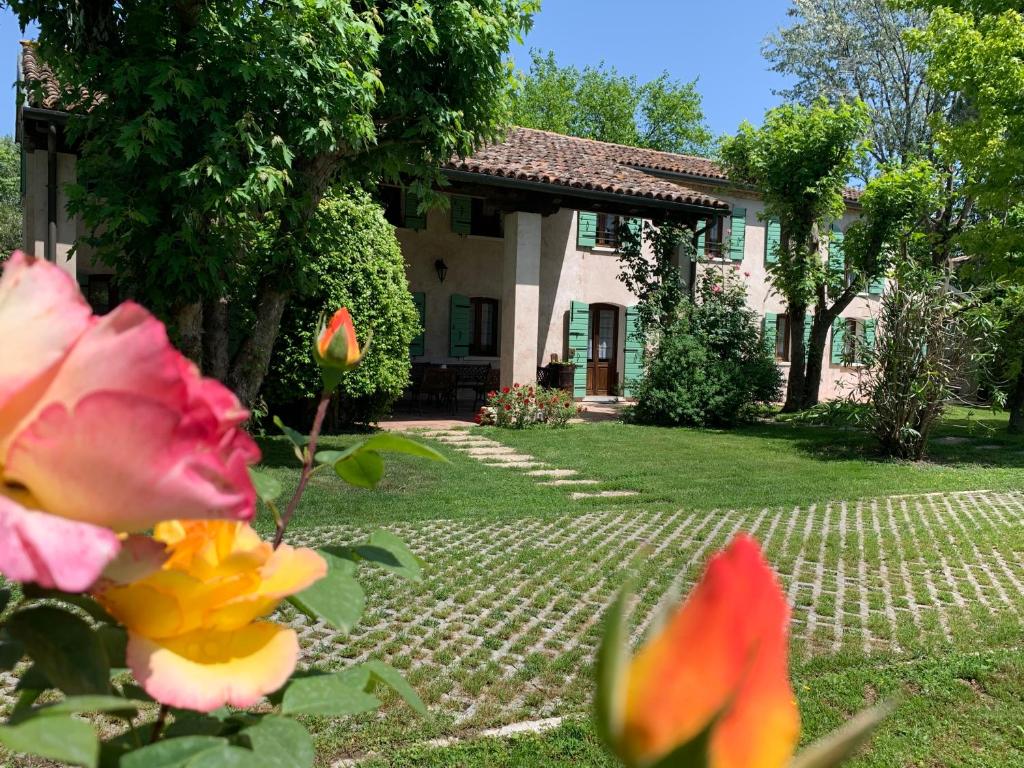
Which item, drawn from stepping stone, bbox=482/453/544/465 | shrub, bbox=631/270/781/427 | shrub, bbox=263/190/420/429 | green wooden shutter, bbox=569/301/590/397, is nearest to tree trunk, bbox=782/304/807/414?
shrub, bbox=631/270/781/427

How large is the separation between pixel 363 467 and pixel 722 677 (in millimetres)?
561

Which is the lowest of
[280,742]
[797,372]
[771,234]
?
[797,372]

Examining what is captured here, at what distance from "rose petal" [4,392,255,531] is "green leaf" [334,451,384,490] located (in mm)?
454

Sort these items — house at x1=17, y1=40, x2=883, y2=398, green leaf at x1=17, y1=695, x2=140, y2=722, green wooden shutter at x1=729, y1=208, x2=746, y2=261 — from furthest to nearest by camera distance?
green wooden shutter at x1=729, y1=208, x2=746, y2=261
house at x1=17, y1=40, x2=883, y2=398
green leaf at x1=17, y1=695, x2=140, y2=722

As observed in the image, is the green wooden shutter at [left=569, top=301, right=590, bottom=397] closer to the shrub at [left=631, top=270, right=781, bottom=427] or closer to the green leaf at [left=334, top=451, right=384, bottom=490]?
the shrub at [left=631, top=270, right=781, bottom=427]

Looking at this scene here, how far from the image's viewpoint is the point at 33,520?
0.33 m

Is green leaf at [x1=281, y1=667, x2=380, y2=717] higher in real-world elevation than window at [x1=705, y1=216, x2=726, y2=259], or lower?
lower

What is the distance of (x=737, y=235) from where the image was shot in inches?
766

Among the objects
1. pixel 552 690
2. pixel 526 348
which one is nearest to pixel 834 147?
pixel 526 348

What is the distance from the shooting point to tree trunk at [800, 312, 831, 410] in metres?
16.6

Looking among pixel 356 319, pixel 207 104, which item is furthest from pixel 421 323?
pixel 207 104

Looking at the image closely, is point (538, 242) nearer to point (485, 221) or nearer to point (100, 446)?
point (485, 221)

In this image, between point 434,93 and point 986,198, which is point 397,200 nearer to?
point 434,93

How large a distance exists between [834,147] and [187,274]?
498 inches
